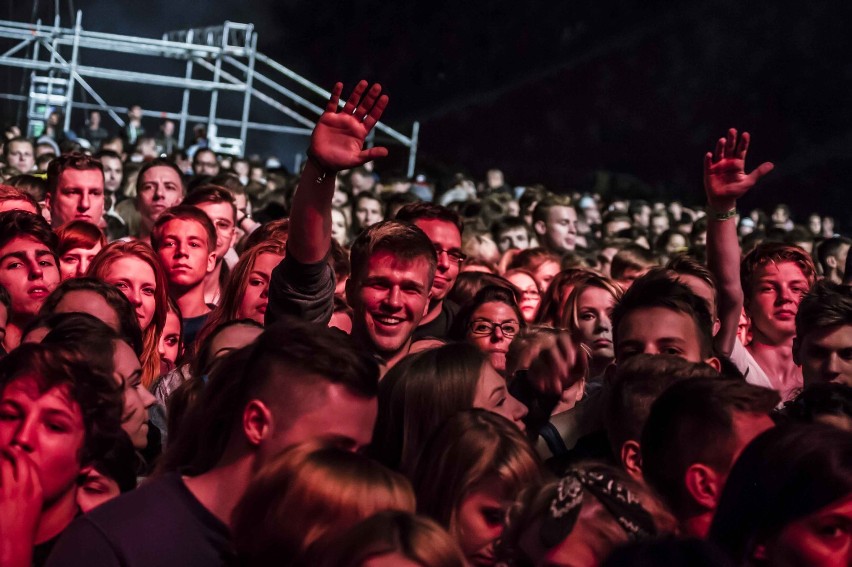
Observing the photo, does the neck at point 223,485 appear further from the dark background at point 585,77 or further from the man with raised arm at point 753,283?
the dark background at point 585,77

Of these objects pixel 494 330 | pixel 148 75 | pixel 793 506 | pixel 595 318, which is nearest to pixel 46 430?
pixel 793 506

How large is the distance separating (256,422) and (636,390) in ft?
4.19

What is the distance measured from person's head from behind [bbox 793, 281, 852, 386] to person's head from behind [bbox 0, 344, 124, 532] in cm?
268

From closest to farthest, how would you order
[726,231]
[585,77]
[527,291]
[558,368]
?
[558,368]
[726,231]
[527,291]
[585,77]

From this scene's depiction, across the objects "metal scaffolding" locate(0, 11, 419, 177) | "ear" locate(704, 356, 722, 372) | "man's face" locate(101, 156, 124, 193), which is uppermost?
→ "metal scaffolding" locate(0, 11, 419, 177)

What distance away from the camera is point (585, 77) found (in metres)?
27.0

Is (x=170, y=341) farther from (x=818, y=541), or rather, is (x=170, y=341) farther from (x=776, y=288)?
(x=818, y=541)

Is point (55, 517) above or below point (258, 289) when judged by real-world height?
below

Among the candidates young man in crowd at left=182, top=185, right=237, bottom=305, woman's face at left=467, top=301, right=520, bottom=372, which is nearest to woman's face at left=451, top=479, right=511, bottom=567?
woman's face at left=467, top=301, right=520, bottom=372

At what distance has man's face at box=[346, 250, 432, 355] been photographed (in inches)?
180

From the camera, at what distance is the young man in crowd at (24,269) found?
5188mm

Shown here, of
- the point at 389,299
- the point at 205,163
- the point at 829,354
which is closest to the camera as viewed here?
the point at 389,299

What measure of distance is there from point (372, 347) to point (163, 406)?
707 mm

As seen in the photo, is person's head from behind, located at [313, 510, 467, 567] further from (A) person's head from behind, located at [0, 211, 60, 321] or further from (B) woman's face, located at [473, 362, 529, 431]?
(A) person's head from behind, located at [0, 211, 60, 321]
